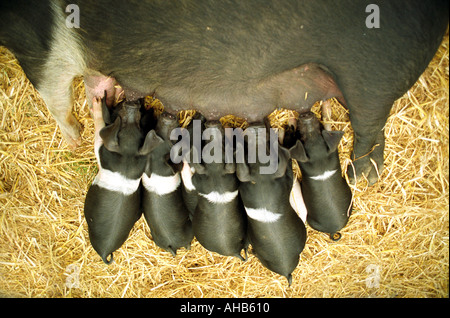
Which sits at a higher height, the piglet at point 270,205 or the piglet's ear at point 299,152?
the piglet's ear at point 299,152

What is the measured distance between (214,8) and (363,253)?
151 centimetres

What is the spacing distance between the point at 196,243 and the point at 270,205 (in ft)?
1.90

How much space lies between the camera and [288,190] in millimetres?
1748

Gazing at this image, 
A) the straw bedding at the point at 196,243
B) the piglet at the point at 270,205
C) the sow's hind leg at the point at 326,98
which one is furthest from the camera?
the straw bedding at the point at 196,243

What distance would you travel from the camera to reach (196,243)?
6.70ft

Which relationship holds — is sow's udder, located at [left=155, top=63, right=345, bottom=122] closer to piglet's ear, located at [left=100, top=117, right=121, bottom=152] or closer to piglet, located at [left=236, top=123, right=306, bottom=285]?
piglet, located at [left=236, top=123, right=306, bottom=285]

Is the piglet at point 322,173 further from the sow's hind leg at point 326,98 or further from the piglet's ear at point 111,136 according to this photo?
the piglet's ear at point 111,136

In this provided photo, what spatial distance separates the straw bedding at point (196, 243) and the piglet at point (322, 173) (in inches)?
6.5

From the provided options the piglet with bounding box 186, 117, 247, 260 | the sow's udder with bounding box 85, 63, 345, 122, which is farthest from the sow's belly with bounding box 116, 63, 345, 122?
the piglet with bounding box 186, 117, 247, 260

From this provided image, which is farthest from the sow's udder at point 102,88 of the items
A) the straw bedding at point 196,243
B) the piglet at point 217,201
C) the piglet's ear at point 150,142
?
the piglet at point 217,201

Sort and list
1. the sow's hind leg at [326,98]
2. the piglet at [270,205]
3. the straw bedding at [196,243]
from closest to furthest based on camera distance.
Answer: the sow's hind leg at [326,98] → the piglet at [270,205] → the straw bedding at [196,243]

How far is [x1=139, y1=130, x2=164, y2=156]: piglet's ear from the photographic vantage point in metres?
1.64

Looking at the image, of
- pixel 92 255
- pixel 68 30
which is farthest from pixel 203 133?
pixel 92 255

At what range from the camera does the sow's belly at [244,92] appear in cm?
162
